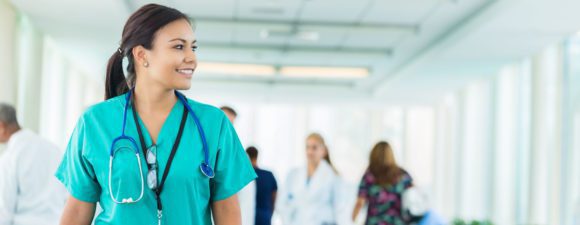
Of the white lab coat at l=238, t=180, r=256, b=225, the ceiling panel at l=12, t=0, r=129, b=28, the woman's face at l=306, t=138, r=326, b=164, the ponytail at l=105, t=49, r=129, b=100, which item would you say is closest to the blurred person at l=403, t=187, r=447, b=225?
the woman's face at l=306, t=138, r=326, b=164

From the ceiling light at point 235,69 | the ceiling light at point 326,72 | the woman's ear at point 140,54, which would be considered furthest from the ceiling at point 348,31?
the woman's ear at point 140,54

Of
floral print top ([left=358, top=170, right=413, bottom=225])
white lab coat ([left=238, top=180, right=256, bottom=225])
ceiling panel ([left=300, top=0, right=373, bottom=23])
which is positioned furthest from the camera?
ceiling panel ([left=300, top=0, right=373, bottom=23])

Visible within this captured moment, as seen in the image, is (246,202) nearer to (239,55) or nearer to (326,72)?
(239,55)

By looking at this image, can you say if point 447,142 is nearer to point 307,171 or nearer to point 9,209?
point 307,171

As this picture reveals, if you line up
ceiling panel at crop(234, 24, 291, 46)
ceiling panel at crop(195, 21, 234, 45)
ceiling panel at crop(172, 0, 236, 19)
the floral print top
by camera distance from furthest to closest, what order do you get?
ceiling panel at crop(195, 21, 234, 45) < ceiling panel at crop(234, 24, 291, 46) < ceiling panel at crop(172, 0, 236, 19) < the floral print top

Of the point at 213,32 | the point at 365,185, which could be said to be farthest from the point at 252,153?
the point at 213,32

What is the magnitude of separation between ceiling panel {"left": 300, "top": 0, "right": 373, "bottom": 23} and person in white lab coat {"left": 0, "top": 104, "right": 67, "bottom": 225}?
503 centimetres

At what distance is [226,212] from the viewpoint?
2162mm

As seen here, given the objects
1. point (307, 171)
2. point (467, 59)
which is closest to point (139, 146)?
point (307, 171)

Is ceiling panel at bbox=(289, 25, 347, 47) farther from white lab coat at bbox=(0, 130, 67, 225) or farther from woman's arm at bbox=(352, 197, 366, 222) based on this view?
white lab coat at bbox=(0, 130, 67, 225)

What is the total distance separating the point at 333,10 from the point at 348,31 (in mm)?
1472

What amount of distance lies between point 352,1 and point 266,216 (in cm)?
342

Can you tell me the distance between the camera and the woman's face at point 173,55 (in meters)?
2.03

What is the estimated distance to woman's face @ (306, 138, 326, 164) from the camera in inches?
322
